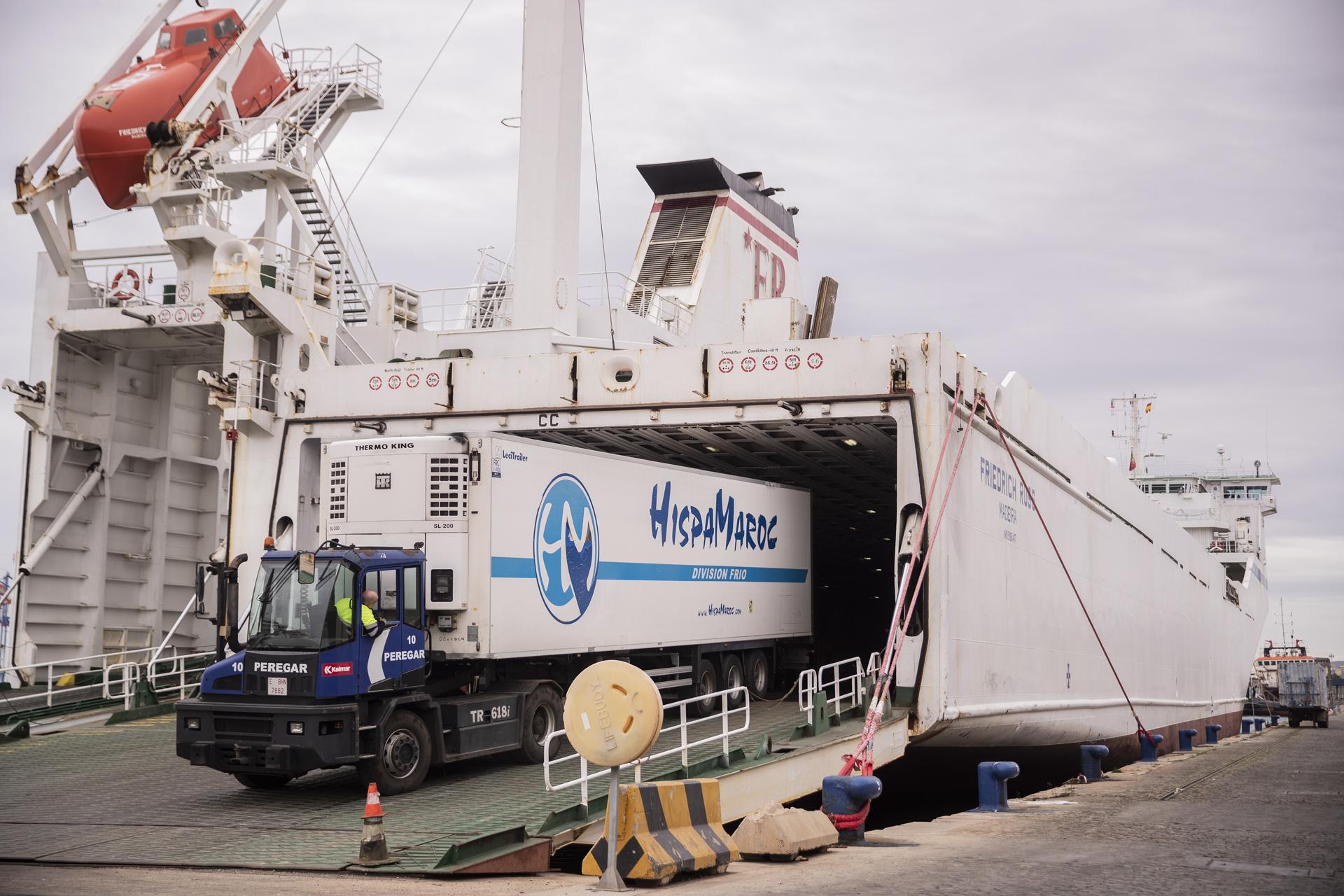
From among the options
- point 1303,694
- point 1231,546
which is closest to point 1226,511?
point 1231,546

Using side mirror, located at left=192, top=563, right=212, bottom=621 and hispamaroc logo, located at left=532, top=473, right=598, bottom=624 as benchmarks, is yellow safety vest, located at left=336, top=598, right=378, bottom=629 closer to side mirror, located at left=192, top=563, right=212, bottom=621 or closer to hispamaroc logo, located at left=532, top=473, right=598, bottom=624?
side mirror, located at left=192, top=563, right=212, bottom=621

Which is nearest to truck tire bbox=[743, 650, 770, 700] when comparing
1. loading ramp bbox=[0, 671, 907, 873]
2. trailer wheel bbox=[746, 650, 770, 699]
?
trailer wheel bbox=[746, 650, 770, 699]

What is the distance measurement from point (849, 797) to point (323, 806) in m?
5.18

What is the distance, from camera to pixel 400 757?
12.7 meters

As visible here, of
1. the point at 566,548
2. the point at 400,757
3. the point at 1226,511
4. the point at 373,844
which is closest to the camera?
the point at 373,844

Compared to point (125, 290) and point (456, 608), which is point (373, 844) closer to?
point (456, 608)

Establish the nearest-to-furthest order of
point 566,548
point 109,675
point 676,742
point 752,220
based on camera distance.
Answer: point 676,742
point 566,548
point 109,675
point 752,220

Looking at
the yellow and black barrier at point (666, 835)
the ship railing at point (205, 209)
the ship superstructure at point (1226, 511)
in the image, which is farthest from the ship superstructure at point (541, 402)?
the ship superstructure at point (1226, 511)

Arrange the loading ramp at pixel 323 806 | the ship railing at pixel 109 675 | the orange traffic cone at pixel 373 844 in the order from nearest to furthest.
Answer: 1. the orange traffic cone at pixel 373 844
2. the loading ramp at pixel 323 806
3. the ship railing at pixel 109 675

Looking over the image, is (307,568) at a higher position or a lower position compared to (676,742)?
higher

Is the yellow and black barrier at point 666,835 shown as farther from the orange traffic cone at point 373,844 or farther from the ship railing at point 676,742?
the orange traffic cone at point 373,844

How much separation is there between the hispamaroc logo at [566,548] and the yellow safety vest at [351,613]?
94.6 inches

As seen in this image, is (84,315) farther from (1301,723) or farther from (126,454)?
(1301,723)

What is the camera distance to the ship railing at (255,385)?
777 inches
